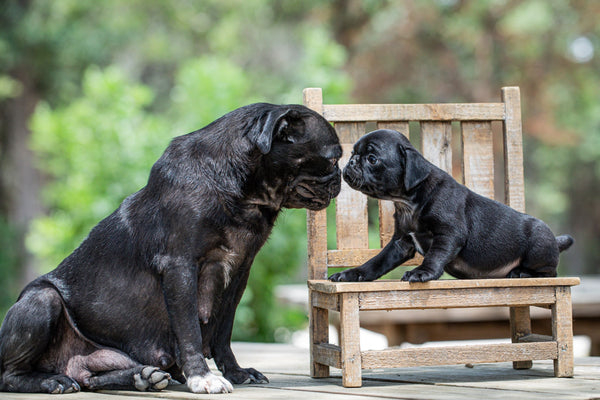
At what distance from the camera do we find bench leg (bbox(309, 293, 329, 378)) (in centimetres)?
348

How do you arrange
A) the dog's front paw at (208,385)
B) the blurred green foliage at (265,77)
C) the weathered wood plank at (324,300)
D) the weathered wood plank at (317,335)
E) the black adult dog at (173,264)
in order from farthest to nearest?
1. the blurred green foliage at (265,77)
2. the weathered wood plank at (317,335)
3. the weathered wood plank at (324,300)
4. the black adult dog at (173,264)
5. the dog's front paw at (208,385)

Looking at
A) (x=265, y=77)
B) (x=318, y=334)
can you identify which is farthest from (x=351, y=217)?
(x=265, y=77)

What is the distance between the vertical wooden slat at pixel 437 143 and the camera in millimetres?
3857

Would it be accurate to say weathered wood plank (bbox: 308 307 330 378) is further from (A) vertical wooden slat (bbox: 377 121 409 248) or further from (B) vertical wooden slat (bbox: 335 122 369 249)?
(A) vertical wooden slat (bbox: 377 121 409 248)

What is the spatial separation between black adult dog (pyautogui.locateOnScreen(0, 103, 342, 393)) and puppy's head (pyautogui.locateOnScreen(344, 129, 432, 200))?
0.16 metres

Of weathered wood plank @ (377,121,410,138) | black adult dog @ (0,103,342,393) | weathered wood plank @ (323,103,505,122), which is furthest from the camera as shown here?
weathered wood plank @ (377,121,410,138)

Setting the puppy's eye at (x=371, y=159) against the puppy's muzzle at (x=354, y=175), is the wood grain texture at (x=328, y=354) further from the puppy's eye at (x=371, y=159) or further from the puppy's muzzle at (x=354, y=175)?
the puppy's eye at (x=371, y=159)

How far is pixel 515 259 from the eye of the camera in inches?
131

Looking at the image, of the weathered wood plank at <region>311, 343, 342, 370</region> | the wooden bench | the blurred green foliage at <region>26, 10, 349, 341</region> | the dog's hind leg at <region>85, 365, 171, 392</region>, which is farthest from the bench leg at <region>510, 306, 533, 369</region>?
the blurred green foliage at <region>26, 10, 349, 341</region>

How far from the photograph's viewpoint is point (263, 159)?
9.96 ft

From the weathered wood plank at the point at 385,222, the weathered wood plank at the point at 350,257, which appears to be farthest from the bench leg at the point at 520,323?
the weathered wood plank at the point at 385,222

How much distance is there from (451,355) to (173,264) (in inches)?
49.8

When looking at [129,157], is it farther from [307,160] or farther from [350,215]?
[307,160]

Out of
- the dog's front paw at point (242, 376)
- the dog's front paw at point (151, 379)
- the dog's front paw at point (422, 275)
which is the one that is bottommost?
the dog's front paw at point (242, 376)
